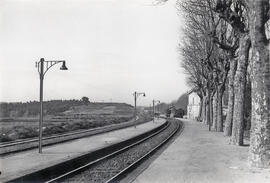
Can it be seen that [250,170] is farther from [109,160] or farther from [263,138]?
[109,160]

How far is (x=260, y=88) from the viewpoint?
47.3 feet

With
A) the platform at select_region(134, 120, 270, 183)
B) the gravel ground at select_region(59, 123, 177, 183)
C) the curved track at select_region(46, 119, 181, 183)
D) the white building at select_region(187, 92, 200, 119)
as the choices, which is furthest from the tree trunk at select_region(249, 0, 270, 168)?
the white building at select_region(187, 92, 200, 119)

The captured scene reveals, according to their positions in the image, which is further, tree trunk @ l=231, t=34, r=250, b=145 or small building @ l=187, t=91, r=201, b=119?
small building @ l=187, t=91, r=201, b=119

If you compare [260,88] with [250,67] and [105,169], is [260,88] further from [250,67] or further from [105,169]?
[105,169]

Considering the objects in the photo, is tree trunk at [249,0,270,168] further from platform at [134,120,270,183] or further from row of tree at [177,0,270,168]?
platform at [134,120,270,183]

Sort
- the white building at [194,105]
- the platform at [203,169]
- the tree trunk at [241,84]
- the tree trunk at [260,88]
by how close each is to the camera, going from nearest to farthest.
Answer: the platform at [203,169] → the tree trunk at [260,88] → the tree trunk at [241,84] → the white building at [194,105]

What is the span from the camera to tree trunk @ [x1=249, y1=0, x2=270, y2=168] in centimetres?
A: 1430

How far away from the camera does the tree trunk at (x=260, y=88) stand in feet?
46.9

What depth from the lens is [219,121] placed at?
37.3 meters

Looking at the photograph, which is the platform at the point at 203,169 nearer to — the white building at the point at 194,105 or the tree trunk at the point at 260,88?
the tree trunk at the point at 260,88

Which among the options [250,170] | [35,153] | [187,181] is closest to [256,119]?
[250,170]

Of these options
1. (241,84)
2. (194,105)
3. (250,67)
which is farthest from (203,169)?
(194,105)

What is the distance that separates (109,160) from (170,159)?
2813 millimetres

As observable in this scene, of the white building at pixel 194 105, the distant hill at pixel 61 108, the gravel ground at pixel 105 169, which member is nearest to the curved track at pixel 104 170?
the gravel ground at pixel 105 169
